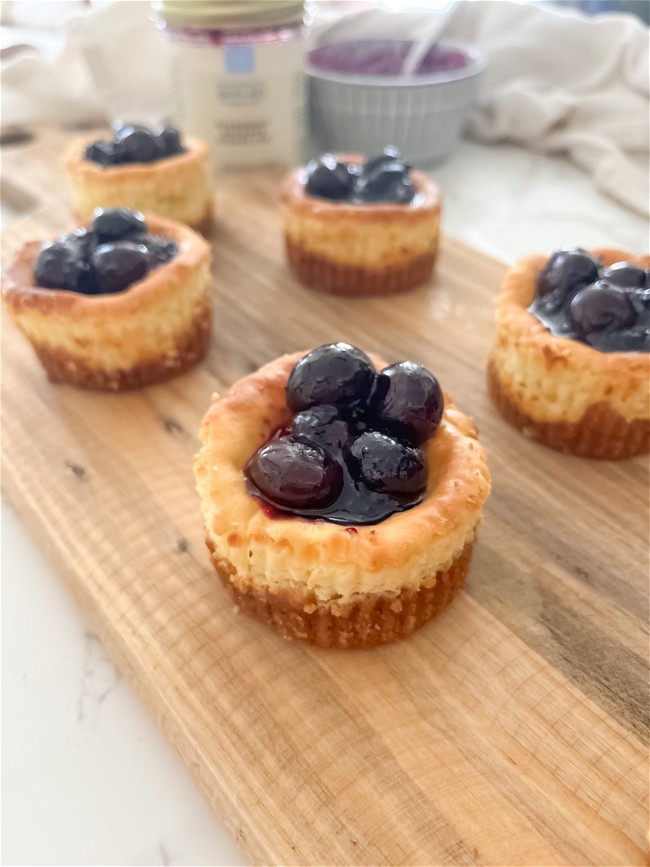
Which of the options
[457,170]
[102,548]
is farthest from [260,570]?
[457,170]

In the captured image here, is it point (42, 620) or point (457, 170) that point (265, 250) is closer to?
point (457, 170)

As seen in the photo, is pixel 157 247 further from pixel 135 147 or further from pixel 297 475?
pixel 297 475

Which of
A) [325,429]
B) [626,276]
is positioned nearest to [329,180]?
[626,276]

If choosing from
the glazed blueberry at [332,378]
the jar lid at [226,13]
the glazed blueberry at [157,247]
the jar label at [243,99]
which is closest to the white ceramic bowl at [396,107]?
the jar label at [243,99]

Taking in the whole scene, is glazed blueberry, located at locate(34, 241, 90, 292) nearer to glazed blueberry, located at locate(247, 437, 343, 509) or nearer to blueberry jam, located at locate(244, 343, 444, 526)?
blueberry jam, located at locate(244, 343, 444, 526)

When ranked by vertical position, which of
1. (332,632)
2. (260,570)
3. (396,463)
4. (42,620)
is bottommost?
(42,620)

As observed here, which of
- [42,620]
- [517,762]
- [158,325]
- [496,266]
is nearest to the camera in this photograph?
[517,762]
